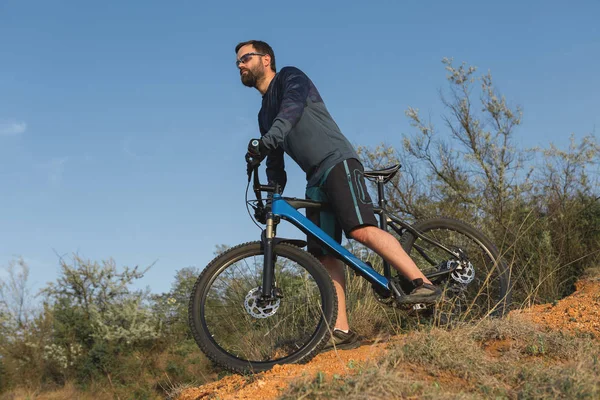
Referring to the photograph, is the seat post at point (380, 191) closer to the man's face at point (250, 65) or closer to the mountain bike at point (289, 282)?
the mountain bike at point (289, 282)

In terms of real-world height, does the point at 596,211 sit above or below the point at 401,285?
above

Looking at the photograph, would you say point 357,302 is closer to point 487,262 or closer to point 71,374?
point 487,262

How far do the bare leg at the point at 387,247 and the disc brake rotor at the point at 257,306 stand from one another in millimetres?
742

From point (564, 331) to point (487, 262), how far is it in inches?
45.0

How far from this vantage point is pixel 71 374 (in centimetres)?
1152

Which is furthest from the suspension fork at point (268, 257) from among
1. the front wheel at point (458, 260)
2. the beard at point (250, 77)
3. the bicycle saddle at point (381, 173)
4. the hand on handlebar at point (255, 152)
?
the front wheel at point (458, 260)

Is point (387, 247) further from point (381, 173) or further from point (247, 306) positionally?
point (247, 306)

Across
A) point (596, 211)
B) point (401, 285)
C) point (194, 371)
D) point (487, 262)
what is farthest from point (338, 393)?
point (194, 371)

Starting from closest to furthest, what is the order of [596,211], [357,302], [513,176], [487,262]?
[487,262] → [357,302] → [596,211] → [513,176]

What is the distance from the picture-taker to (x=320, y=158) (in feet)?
14.3

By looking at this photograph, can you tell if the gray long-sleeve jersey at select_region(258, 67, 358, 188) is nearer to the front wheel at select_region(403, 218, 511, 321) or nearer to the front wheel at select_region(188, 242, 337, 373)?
the front wheel at select_region(188, 242, 337, 373)

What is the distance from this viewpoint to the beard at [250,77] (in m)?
4.69

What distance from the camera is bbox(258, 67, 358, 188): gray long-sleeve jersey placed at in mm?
4272

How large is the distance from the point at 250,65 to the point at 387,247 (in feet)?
5.71
